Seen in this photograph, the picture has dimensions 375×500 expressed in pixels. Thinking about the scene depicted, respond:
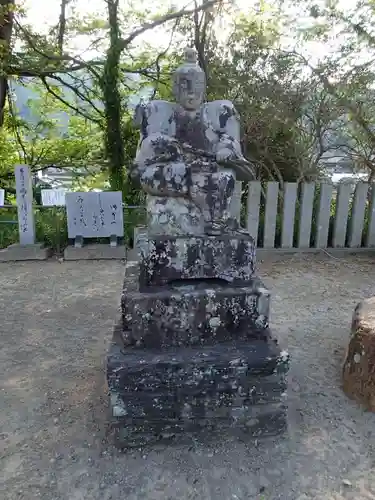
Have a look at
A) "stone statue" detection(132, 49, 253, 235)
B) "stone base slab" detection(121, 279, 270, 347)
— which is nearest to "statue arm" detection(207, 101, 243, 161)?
"stone statue" detection(132, 49, 253, 235)

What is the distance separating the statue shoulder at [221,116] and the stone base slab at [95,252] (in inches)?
153

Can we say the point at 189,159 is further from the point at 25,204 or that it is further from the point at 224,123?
the point at 25,204

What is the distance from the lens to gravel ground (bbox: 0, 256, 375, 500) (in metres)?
1.83

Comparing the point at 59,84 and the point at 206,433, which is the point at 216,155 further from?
the point at 59,84

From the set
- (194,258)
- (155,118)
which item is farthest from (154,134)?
(194,258)

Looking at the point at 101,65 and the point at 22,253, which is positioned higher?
the point at 101,65

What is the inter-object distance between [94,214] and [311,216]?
3.24 metres

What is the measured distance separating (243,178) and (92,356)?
5.82 ft

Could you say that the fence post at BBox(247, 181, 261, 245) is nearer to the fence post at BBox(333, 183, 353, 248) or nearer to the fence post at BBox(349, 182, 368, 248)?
the fence post at BBox(333, 183, 353, 248)

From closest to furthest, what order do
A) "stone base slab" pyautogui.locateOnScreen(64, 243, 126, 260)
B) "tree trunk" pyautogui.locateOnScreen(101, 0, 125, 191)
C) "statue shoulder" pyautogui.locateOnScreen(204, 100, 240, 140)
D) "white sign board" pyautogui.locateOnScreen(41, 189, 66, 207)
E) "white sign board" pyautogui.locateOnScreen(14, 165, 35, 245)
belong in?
"statue shoulder" pyautogui.locateOnScreen(204, 100, 240, 140)
"white sign board" pyautogui.locateOnScreen(14, 165, 35, 245)
"stone base slab" pyautogui.locateOnScreen(64, 243, 126, 260)
"white sign board" pyautogui.locateOnScreen(41, 189, 66, 207)
"tree trunk" pyautogui.locateOnScreen(101, 0, 125, 191)

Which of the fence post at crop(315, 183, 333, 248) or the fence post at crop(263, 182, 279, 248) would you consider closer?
the fence post at crop(263, 182, 279, 248)

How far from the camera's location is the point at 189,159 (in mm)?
2160

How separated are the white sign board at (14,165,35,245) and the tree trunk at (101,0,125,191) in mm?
2071

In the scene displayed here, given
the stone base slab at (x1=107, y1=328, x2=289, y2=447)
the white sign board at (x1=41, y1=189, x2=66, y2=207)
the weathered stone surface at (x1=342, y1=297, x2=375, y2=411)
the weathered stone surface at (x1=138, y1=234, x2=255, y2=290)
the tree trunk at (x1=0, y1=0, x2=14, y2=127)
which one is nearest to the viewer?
the stone base slab at (x1=107, y1=328, x2=289, y2=447)
